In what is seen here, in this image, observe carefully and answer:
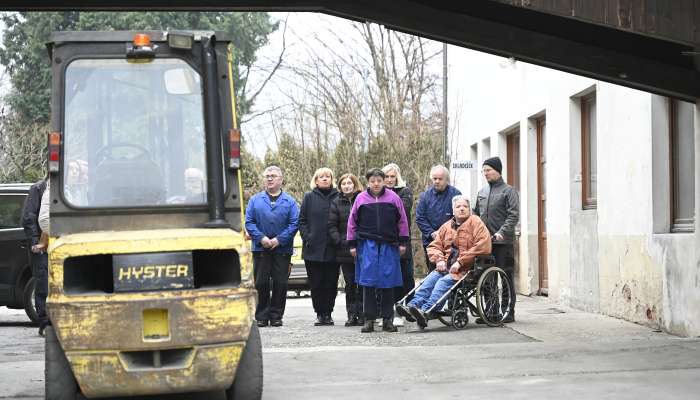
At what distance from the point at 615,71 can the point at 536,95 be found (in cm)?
774

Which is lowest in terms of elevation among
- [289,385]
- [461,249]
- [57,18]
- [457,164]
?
[289,385]

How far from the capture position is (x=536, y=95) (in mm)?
20234

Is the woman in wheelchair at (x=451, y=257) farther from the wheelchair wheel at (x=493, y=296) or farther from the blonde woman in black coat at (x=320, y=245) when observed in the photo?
the blonde woman in black coat at (x=320, y=245)

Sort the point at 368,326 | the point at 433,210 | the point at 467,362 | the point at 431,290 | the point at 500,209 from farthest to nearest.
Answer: the point at 433,210 < the point at 500,209 < the point at 431,290 < the point at 368,326 < the point at 467,362

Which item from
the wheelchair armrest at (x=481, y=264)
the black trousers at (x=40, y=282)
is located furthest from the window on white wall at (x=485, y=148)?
the black trousers at (x=40, y=282)

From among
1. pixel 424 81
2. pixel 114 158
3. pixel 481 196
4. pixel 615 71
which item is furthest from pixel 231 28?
pixel 114 158

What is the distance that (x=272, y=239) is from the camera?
15508mm

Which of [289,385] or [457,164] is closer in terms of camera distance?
[289,385]

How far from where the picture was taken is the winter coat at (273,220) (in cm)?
1560

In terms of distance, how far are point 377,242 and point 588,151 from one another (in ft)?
15.0

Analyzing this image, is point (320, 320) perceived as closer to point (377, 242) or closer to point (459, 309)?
point (377, 242)

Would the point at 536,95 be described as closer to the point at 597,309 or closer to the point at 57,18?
the point at 597,309

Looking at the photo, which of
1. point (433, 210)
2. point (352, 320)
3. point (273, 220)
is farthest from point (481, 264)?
point (273, 220)

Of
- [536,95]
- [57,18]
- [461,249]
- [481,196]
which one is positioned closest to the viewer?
[461,249]
